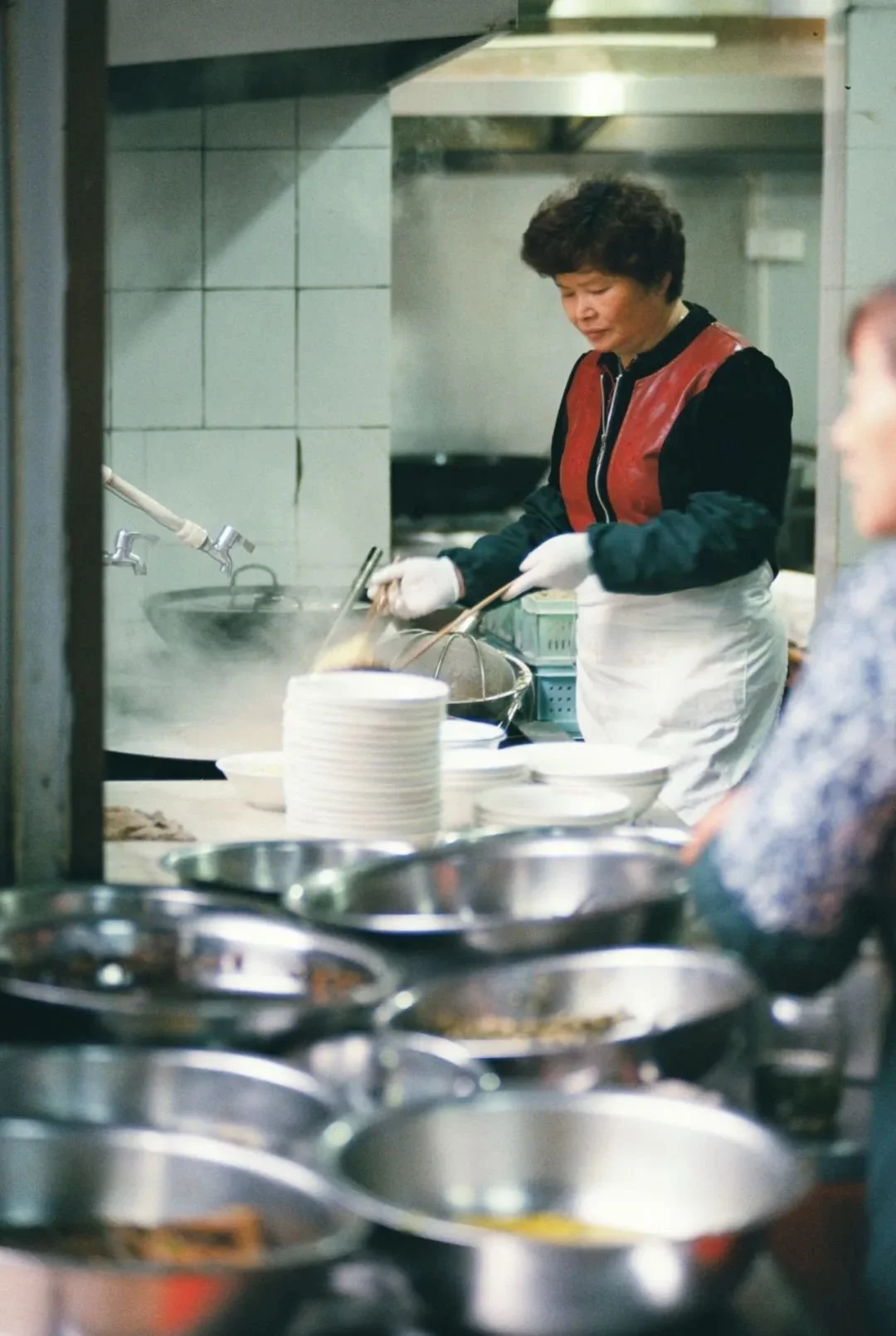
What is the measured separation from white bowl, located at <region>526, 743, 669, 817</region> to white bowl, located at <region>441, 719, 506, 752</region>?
6 centimetres

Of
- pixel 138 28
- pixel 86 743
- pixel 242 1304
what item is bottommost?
pixel 242 1304

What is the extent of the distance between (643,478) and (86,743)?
214 centimetres

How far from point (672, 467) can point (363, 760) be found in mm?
1692

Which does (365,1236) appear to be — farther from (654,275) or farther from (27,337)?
(654,275)

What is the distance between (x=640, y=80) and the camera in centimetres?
527

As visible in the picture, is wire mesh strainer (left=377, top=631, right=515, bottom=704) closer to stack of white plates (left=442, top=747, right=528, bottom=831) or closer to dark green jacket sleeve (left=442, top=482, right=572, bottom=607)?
dark green jacket sleeve (left=442, top=482, right=572, bottom=607)

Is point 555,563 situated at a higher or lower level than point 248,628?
higher

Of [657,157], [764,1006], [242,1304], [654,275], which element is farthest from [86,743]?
[657,157]

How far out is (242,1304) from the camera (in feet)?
3.47

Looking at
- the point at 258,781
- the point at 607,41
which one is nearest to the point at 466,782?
the point at 258,781

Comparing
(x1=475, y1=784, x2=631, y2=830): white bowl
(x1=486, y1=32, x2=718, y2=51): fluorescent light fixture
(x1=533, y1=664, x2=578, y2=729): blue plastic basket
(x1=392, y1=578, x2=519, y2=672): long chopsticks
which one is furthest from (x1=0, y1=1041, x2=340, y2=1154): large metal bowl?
(x1=486, y1=32, x2=718, y2=51): fluorescent light fixture

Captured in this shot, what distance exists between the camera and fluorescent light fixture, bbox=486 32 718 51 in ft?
17.4

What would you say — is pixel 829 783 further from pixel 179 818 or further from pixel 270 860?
pixel 179 818

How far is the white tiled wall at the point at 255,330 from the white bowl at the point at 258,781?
255 centimetres
